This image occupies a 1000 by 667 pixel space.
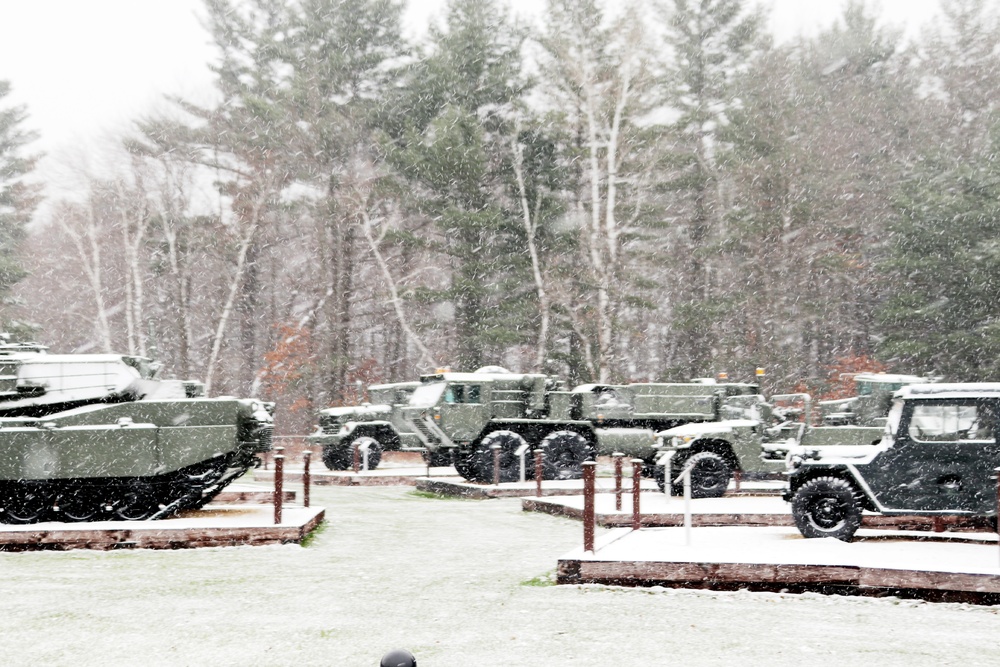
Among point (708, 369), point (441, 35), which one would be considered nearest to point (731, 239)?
point (708, 369)

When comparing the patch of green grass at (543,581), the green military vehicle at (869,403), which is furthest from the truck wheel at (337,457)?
the patch of green grass at (543,581)

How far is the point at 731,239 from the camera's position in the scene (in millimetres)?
36469

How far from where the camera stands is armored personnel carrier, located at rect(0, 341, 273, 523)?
42.9 feet

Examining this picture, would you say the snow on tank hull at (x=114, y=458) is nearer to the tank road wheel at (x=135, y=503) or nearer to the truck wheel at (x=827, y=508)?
the tank road wheel at (x=135, y=503)

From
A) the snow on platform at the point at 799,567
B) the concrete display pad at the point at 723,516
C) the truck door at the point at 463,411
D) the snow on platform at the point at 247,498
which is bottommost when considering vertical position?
the snow on platform at the point at 247,498

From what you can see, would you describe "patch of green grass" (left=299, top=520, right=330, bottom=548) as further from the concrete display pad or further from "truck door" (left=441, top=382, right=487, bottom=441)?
"truck door" (left=441, top=382, right=487, bottom=441)

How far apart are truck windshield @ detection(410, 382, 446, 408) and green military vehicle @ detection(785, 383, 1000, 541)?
35.7ft

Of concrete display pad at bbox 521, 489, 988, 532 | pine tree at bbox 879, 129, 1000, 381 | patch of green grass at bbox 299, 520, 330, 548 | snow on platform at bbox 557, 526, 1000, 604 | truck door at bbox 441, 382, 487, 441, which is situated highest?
pine tree at bbox 879, 129, 1000, 381

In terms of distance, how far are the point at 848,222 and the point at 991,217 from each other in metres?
7.28

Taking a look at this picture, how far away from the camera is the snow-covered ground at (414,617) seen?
6535 millimetres

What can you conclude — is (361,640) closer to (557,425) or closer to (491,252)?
(557,425)

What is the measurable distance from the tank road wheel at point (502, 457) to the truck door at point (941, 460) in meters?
10.4

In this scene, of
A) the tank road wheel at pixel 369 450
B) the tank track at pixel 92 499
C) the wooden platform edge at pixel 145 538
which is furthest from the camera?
the tank road wheel at pixel 369 450

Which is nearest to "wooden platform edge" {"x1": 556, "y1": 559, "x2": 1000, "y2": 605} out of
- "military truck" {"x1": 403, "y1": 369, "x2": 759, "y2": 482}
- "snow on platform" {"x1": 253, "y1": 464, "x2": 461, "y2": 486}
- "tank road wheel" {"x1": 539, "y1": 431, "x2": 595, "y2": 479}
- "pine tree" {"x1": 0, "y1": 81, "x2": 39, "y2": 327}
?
"military truck" {"x1": 403, "y1": 369, "x2": 759, "y2": 482}
